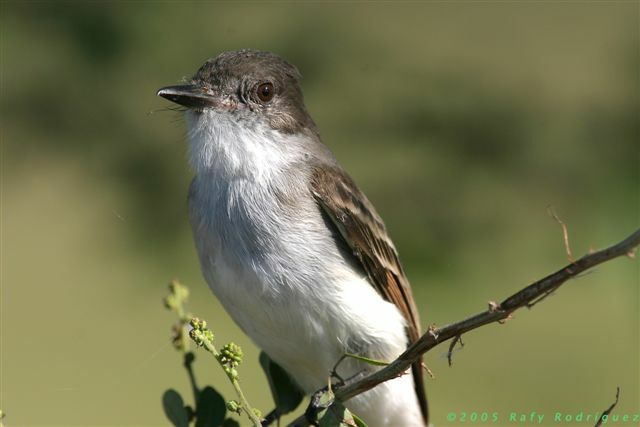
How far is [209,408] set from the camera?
7.74 ft

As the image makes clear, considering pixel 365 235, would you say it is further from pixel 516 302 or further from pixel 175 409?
pixel 516 302

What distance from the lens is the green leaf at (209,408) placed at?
2350 mm

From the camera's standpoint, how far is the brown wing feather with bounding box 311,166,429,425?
321 cm

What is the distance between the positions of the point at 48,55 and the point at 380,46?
1.57 m

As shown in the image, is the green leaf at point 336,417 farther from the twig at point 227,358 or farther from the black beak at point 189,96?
the black beak at point 189,96

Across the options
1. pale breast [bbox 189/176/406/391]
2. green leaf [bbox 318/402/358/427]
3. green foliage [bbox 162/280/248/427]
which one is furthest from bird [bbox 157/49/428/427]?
green leaf [bbox 318/402/358/427]

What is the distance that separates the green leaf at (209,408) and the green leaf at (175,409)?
35 millimetres

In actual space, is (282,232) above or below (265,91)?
below

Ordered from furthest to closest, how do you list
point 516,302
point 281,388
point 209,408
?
point 281,388
point 209,408
point 516,302

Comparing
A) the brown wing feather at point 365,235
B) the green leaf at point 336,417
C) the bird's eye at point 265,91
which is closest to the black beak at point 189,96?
the bird's eye at point 265,91

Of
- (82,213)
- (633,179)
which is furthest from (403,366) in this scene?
(82,213)

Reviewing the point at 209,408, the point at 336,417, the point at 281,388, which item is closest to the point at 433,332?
the point at 336,417

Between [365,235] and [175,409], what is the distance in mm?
1105

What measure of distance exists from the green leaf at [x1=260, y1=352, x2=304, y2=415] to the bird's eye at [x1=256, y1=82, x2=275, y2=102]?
2.81 feet
